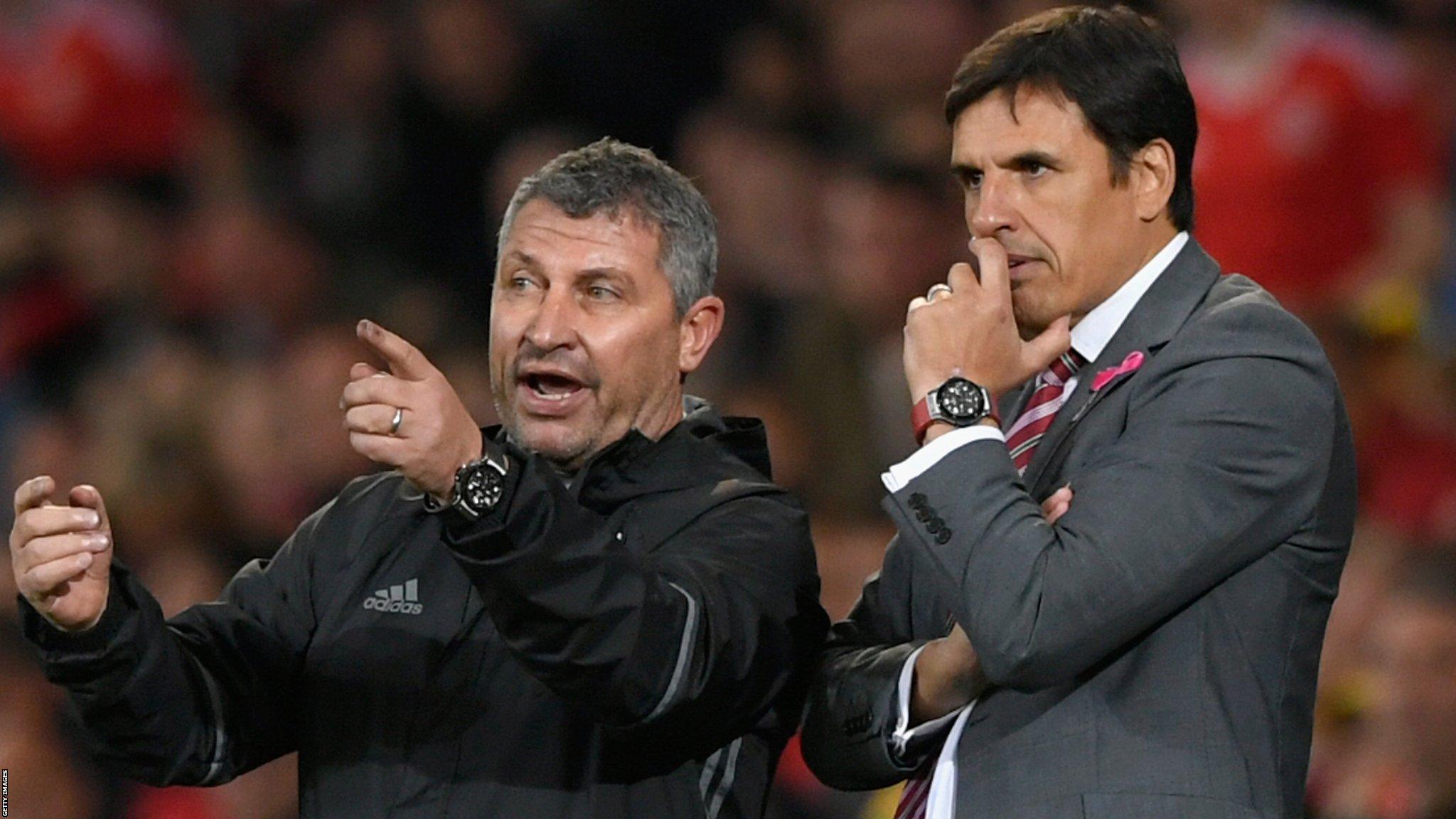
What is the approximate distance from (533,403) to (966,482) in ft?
2.64

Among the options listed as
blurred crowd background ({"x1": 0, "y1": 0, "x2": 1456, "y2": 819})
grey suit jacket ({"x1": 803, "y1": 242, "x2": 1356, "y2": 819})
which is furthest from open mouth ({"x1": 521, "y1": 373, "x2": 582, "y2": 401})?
blurred crowd background ({"x1": 0, "y1": 0, "x2": 1456, "y2": 819})

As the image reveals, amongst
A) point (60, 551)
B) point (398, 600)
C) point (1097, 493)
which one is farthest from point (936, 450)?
point (60, 551)

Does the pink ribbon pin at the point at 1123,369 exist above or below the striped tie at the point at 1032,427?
above

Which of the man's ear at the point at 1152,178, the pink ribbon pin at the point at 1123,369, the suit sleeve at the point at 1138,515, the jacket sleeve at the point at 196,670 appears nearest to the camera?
the suit sleeve at the point at 1138,515

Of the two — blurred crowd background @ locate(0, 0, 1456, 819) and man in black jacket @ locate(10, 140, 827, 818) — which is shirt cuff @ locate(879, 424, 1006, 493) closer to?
man in black jacket @ locate(10, 140, 827, 818)

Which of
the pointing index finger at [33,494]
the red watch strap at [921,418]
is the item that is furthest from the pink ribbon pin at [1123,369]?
the pointing index finger at [33,494]

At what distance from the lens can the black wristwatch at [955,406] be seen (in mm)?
2637

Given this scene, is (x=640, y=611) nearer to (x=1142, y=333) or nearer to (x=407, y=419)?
(x=407, y=419)

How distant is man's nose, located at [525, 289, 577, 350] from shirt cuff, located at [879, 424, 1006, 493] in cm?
66

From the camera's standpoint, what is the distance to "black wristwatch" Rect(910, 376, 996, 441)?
264cm

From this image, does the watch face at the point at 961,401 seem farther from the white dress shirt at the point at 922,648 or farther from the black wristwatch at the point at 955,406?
the white dress shirt at the point at 922,648

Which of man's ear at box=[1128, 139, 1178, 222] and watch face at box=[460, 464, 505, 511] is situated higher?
man's ear at box=[1128, 139, 1178, 222]

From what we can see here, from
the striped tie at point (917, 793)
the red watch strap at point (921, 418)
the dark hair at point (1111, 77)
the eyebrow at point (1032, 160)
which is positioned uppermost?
the dark hair at point (1111, 77)

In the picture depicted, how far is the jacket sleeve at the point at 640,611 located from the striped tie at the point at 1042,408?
0.35 metres
